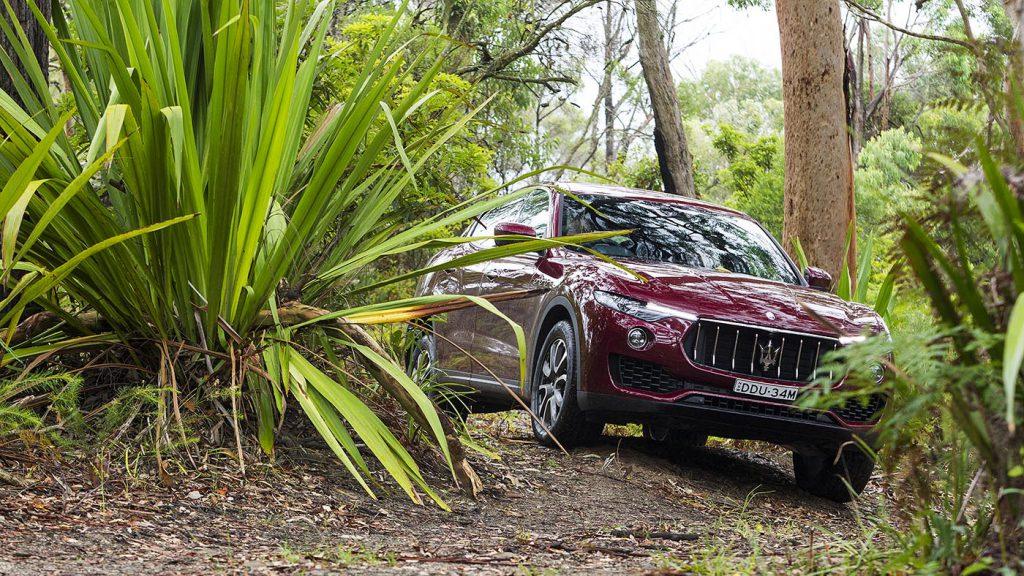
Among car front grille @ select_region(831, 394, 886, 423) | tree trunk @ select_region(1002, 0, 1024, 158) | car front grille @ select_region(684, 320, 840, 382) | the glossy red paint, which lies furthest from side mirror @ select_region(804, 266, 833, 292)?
tree trunk @ select_region(1002, 0, 1024, 158)

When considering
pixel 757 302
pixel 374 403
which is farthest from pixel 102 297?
pixel 757 302

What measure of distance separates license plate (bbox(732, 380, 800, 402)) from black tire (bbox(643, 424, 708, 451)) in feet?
4.73

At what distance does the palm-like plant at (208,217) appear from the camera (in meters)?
4.48

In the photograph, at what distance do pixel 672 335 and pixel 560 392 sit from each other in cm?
79

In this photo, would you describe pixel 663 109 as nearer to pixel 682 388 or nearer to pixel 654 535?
pixel 682 388

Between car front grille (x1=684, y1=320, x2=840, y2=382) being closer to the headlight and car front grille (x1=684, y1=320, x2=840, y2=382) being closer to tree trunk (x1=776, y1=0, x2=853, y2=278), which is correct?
the headlight

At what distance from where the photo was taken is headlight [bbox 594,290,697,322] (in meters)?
5.84

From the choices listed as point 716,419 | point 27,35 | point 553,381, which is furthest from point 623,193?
point 27,35

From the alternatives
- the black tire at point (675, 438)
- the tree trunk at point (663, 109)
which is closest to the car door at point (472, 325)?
the black tire at point (675, 438)

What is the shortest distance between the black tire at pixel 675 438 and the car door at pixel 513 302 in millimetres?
962

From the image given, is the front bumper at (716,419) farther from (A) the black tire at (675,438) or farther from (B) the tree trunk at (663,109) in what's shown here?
(B) the tree trunk at (663,109)

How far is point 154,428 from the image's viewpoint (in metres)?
4.76

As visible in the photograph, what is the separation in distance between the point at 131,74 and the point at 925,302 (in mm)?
2944

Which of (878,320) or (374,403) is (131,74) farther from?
(878,320)
